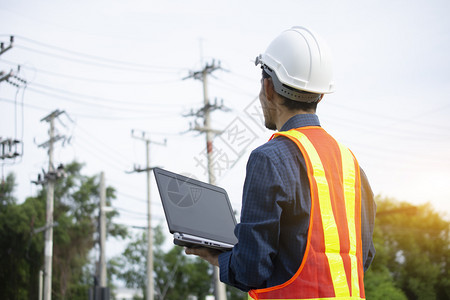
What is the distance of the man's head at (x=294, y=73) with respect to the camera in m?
2.26

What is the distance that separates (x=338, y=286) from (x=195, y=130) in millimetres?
22594

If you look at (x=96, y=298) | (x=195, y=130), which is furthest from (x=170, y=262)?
(x=96, y=298)

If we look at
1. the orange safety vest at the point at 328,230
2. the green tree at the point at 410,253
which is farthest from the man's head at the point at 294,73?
the green tree at the point at 410,253

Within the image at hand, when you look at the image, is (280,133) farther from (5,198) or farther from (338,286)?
(5,198)

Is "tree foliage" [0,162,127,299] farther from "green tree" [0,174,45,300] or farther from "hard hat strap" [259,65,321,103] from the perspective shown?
"hard hat strap" [259,65,321,103]

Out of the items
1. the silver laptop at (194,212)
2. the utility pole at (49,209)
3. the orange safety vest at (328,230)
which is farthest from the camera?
the utility pole at (49,209)

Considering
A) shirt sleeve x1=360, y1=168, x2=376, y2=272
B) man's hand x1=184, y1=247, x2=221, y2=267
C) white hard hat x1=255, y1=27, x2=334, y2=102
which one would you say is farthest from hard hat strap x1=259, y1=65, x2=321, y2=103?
man's hand x1=184, y1=247, x2=221, y2=267

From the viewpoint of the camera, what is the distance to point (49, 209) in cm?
2634

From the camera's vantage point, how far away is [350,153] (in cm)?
227

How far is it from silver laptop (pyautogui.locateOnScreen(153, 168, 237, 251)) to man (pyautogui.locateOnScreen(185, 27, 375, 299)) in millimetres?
78

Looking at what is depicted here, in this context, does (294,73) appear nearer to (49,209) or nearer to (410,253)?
(49,209)

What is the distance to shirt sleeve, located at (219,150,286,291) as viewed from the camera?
6.22ft

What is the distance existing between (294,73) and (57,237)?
130 feet

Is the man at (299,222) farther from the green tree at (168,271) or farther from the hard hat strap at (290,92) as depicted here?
the green tree at (168,271)
